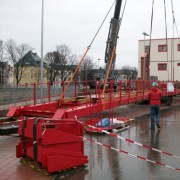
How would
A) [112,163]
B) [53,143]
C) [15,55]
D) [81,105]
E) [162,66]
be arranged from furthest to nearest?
[15,55], [162,66], [81,105], [112,163], [53,143]

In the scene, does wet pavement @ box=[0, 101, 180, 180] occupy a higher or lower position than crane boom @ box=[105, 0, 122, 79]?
lower

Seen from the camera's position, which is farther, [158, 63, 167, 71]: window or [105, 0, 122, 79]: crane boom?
[158, 63, 167, 71]: window

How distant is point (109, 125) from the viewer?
11.5m

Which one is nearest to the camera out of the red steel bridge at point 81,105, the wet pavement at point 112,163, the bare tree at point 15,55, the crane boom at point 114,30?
the wet pavement at point 112,163

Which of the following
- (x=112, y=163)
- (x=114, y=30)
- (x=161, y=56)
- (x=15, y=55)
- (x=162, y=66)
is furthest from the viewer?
(x=15, y=55)

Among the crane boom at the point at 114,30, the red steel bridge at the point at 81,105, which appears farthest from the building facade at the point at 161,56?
the crane boom at the point at 114,30

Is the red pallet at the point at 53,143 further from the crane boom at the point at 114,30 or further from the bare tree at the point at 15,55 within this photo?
the bare tree at the point at 15,55

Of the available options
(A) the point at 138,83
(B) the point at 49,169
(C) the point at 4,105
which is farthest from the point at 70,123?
(C) the point at 4,105

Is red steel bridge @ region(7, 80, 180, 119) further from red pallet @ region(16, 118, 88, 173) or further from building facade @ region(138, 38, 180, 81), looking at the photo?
building facade @ region(138, 38, 180, 81)

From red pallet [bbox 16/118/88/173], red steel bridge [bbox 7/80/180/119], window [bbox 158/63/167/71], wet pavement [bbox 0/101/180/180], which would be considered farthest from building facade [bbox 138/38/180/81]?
red pallet [bbox 16/118/88/173]

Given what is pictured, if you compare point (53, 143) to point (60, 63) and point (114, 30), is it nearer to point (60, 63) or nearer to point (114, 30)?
point (114, 30)

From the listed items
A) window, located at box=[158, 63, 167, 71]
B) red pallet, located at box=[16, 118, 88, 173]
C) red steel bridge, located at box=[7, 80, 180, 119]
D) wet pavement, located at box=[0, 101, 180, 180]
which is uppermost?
window, located at box=[158, 63, 167, 71]

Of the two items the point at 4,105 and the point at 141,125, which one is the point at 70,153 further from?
the point at 4,105

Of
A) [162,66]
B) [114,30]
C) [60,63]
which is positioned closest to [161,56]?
[162,66]
